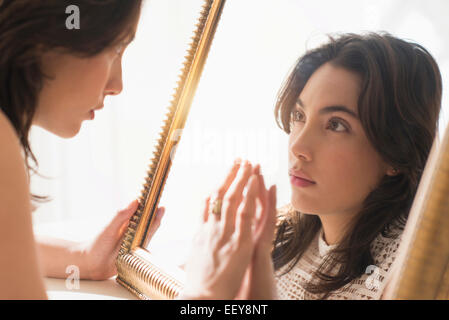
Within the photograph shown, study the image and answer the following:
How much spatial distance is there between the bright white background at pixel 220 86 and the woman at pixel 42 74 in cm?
3

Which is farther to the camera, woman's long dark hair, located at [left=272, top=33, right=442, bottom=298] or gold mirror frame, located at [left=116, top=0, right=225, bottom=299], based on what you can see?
gold mirror frame, located at [left=116, top=0, right=225, bottom=299]

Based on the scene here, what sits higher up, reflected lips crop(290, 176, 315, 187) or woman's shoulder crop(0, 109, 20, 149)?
woman's shoulder crop(0, 109, 20, 149)

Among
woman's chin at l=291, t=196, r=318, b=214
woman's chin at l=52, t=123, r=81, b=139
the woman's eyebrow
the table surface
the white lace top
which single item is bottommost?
the table surface

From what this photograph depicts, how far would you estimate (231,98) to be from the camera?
29.7 inches

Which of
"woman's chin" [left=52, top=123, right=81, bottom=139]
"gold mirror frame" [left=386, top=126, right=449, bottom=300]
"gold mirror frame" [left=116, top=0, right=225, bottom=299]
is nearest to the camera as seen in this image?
"gold mirror frame" [left=386, top=126, right=449, bottom=300]

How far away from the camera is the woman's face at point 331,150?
1.89ft

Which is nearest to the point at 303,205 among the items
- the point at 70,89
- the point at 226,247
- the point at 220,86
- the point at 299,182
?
the point at 299,182

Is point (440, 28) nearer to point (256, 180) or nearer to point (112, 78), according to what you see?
point (256, 180)

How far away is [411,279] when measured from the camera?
455mm

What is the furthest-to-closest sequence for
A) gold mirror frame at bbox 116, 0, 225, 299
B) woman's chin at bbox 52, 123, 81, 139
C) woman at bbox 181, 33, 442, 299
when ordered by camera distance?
gold mirror frame at bbox 116, 0, 225, 299, woman's chin at bbox 52, 123, 81, 139, woman at bbox 181, 33, 442, 299

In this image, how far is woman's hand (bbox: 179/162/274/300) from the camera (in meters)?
0.55

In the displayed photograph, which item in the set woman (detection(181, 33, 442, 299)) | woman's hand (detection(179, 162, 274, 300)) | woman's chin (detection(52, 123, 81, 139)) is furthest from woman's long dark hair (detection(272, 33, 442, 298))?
woman's chin (detection(52, 123, 81, 139))

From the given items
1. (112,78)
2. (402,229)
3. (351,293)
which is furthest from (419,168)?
(112,78)

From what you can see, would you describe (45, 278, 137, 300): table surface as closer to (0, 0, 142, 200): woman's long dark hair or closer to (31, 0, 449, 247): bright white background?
(31, 0, 449, 247): bright white background
